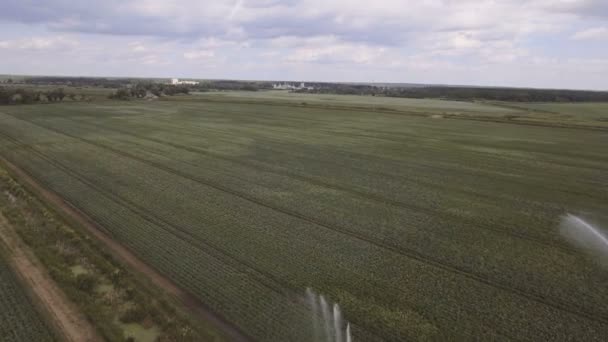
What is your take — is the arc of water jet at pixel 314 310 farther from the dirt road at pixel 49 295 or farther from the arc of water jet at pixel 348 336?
the dirt road at pixel 49 295

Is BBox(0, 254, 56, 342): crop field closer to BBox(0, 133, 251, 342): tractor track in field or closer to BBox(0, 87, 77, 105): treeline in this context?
BBox(0, 133, 251, 342): tractor track in field

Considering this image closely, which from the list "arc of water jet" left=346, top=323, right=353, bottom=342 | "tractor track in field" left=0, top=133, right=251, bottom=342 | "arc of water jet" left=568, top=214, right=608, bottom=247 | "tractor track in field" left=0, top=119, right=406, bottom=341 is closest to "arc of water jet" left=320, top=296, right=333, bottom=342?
"arc of water jet" left=346, top=323, right=353, bottom=342

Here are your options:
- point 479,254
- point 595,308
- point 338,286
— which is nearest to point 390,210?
point 479,254

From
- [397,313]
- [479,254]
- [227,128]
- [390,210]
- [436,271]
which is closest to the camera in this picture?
[397,313]

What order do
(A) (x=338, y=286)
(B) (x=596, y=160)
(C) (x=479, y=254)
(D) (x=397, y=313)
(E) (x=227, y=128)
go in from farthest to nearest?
(E) (x=227, y=128) → (B) (x=596, y=160) → (C) (x=479, y=254) → (A) (x=338, y=286) → (D) (x=397, y=313)

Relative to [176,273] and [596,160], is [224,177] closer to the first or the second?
[176,273]

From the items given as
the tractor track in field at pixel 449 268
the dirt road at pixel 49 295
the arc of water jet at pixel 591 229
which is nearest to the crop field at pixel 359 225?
the tractor track in field at pixel 449 268

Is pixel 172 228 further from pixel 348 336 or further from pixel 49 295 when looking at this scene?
pixel 348 336
